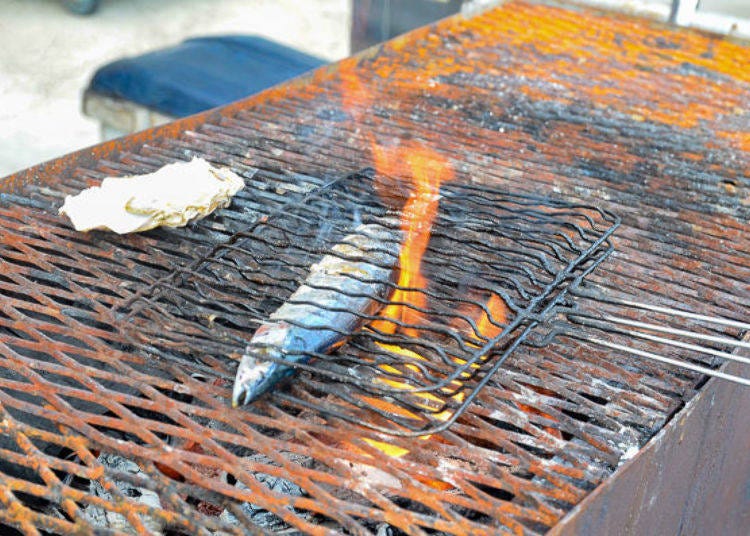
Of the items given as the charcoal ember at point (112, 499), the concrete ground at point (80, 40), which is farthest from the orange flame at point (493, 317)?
the concrete ground at point (80, 40)

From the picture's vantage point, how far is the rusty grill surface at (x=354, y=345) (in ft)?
7.11

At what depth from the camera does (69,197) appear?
10.8 feet

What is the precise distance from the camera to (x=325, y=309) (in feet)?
8.39

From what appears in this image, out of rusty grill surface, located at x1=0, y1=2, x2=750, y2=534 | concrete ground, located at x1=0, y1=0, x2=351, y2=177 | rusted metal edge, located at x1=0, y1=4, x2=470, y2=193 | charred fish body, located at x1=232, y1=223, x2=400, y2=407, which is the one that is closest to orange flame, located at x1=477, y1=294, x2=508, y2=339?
rusty grill surface, located at x1=0, y1=2, x2=750, y2=534

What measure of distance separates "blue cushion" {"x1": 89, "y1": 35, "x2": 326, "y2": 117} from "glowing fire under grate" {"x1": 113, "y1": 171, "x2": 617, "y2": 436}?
3.39 metres

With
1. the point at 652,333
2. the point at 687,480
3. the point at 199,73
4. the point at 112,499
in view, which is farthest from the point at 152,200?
the point at 199,73

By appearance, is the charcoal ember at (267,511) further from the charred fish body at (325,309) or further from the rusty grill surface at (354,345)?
the charred fish body at (325,309)

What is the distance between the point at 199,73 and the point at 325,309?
4997mm

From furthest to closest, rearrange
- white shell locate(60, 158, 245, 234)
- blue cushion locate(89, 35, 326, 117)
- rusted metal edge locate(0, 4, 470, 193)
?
blue cushion locate(89, 35, 326, 117) → rusted metal edge locate(0, 4, 470, 193) → white shell locate(60, 158, 245, 234)

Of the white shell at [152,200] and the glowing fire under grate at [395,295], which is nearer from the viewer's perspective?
the glowing fire under grate at [395,295]

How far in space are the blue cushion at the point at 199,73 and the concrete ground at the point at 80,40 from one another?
7.39 feet

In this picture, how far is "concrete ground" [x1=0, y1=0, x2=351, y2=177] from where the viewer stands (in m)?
9.50

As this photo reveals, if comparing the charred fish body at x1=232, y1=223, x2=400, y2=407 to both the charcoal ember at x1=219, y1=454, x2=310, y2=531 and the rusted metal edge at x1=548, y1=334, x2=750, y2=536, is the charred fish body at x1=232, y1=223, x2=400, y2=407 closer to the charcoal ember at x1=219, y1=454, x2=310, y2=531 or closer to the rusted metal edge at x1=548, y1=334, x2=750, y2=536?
the charcoal ember at x1=219, y1=454, x2=310, y2=531

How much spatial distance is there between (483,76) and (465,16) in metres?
1.15
